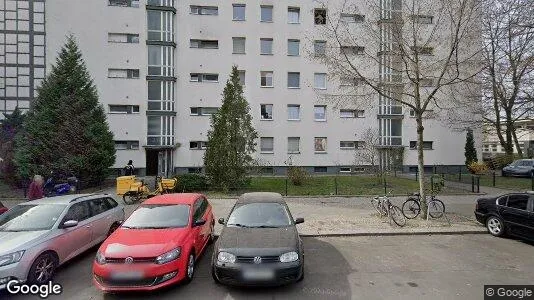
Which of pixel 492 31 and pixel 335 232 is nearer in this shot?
pixel 335 232

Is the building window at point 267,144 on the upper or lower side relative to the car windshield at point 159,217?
upper

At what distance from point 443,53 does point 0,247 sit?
13.1m

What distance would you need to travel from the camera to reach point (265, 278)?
187 inches

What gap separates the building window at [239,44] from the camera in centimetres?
2572

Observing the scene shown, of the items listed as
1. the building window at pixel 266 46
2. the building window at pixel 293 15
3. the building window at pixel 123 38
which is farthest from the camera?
the building window at pixel 293 15

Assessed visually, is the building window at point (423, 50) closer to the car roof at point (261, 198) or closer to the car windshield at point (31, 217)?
the car roof at point (261, 198)

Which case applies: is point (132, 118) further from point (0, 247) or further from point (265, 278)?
point (265, 278)

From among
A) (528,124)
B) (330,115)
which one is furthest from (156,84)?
(528,124)

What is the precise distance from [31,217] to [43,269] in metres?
1.41

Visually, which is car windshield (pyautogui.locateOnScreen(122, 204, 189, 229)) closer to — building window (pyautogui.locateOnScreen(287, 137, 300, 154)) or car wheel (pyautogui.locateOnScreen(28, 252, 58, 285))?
car wheel (pyautogui.locateOnScreen(28, 252, 58, 285))

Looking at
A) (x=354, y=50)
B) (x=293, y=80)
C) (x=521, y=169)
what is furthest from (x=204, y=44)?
(x=521, y=169)

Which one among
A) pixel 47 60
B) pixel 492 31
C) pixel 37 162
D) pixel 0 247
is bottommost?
pixel 0 247

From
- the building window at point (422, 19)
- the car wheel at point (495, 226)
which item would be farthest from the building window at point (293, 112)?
the car wheel at point (495, 226)

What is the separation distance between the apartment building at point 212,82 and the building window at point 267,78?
0.28ft
